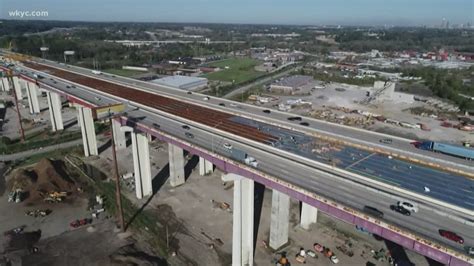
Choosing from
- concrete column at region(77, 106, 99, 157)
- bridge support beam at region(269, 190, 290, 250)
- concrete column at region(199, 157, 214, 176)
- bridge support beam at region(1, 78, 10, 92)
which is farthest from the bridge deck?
bridge support beam at region(1, 78, 10, 92)

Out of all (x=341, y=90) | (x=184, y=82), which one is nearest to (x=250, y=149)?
(x=184, y=82)

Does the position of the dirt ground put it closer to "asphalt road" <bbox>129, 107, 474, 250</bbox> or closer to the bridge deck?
"asphalt road" <bbox>129, 107, 474, 250</bbox>

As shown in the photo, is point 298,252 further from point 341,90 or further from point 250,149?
point 341,90

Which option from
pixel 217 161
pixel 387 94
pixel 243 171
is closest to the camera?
pixel 243 171

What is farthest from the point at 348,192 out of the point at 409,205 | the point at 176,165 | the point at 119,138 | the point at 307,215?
the point at 119,138

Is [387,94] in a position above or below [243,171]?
below

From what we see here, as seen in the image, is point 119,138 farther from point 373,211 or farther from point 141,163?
point 373,211

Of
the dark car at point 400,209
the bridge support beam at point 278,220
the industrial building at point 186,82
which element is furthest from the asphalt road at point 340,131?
the industrial building at point 186,82
